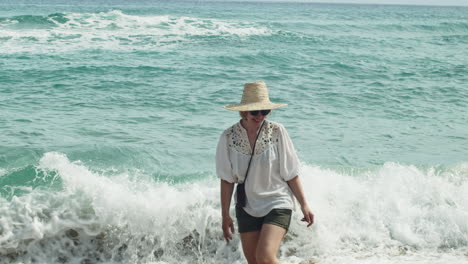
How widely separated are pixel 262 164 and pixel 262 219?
363 millimetres

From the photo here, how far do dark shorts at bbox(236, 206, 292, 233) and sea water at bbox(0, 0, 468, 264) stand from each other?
2.22 metres

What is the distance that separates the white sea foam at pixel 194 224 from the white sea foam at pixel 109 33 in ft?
40.7

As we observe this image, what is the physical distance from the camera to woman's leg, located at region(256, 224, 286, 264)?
357cm

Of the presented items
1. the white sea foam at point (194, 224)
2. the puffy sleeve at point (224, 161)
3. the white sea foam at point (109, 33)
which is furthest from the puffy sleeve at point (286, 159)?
the white sea foam at point (109, 33)

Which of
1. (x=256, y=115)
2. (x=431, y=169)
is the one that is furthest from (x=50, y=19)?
(x=256, y=115)

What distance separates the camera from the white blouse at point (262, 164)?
3711 millimetres

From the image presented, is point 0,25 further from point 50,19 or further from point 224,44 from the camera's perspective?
point 224,44

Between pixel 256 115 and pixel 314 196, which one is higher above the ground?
pixel 256 115

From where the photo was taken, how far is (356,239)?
20.5 feet

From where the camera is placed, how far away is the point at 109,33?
23.0m

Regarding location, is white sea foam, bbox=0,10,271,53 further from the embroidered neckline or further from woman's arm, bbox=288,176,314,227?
woman's arm, bbox=288,176,314,227

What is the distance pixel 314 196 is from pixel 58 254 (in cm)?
298

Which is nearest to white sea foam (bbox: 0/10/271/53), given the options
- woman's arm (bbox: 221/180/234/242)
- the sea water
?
the sea water

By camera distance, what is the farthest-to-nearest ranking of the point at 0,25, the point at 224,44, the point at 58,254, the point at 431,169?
the point at 0,25, the point at 224,44, the point at 431,169, the point at 58,254
